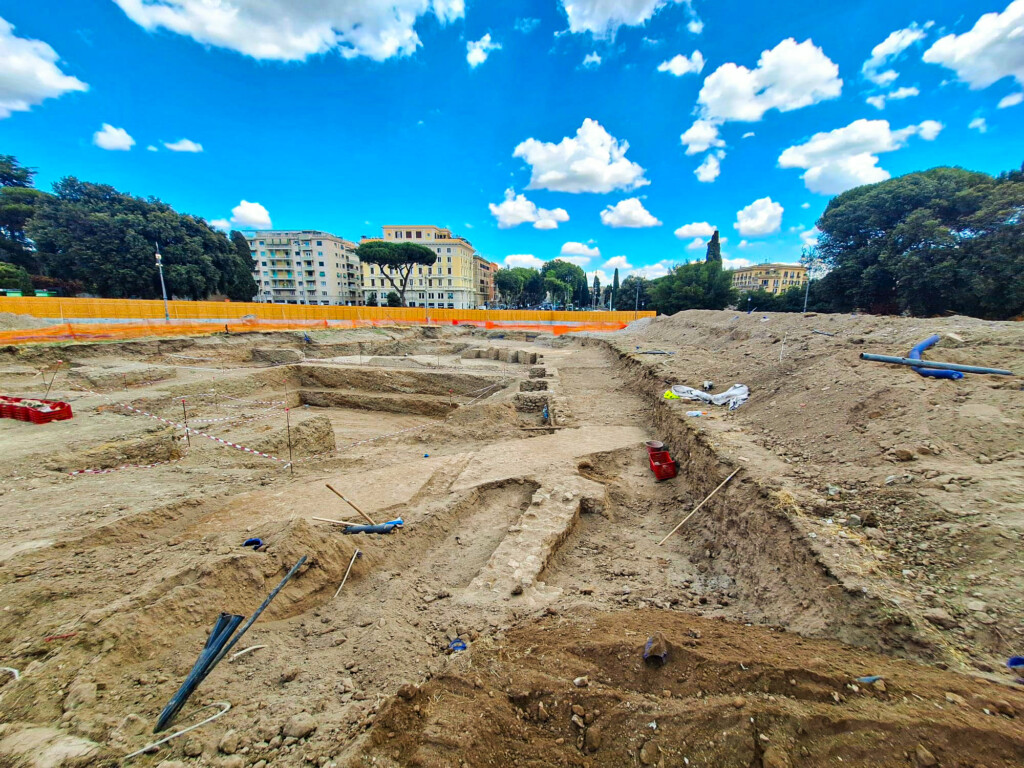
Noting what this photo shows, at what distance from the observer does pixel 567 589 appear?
147 inches

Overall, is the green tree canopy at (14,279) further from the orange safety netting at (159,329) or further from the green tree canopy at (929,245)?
the green tree canopy at (929,245)

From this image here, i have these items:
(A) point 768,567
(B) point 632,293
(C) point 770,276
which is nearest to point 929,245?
(A) point 768,567

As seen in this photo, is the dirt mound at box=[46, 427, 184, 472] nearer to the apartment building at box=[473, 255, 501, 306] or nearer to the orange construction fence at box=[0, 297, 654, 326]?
the orange construction fence at box=[0, 297, 654, 326]

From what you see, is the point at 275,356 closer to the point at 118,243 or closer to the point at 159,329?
the point at 159,329

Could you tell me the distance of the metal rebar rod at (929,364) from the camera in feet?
17.2

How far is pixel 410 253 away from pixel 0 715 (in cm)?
5298

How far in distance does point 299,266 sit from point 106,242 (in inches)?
1371

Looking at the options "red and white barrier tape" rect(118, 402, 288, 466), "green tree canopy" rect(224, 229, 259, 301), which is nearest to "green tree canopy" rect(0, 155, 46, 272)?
"green tree canopy" rect(224, 229, 259, 301)

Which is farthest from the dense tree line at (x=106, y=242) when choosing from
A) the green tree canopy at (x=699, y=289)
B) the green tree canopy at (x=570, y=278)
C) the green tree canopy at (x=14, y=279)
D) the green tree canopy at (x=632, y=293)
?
the green tree canopy at (x=570, y=278)

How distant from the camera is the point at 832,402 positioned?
5.79 meters

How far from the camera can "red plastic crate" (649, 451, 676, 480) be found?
6.32 meters

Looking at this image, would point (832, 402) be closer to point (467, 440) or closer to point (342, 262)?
point (467, 440)

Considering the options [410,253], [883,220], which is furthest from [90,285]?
[883,220]

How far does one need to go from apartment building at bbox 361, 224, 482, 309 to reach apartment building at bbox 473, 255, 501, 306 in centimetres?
842
